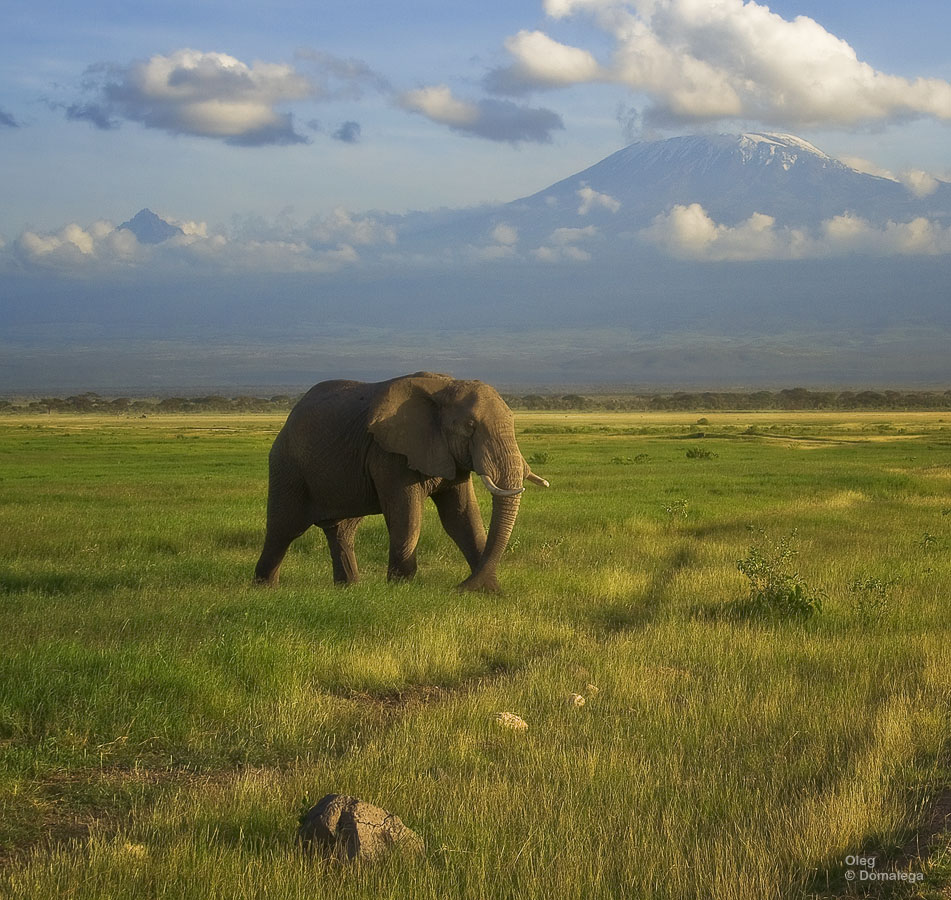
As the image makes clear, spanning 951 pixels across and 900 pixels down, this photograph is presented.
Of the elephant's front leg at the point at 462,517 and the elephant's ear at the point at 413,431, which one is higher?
the elephant's ear at the point at 413,431

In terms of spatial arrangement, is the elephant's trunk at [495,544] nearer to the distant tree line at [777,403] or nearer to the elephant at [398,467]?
the elephant at [398,467]

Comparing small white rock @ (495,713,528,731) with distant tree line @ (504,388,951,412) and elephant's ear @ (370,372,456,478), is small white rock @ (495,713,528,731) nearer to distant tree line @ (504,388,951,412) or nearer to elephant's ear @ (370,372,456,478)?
elephant's ear @ (370,372,456,478)

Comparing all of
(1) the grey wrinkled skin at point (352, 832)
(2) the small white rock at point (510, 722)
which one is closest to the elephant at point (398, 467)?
(2) the small white rock at point (510, 722)

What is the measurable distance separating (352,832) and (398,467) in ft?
27.2

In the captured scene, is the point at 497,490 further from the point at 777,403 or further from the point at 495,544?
the point at 777,403

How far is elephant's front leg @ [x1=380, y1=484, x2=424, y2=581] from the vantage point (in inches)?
523

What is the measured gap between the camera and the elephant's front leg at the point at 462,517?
14.0 m

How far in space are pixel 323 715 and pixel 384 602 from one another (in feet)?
11.5

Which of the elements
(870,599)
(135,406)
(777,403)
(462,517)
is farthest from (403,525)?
(135,406)

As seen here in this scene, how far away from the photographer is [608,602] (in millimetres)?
13109

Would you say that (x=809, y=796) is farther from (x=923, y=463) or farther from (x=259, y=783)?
(x=923, y=463)

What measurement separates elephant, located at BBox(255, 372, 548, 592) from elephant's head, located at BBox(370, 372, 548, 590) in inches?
0.5

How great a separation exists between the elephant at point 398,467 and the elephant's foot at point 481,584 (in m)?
0.01

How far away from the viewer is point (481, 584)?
13.0m
